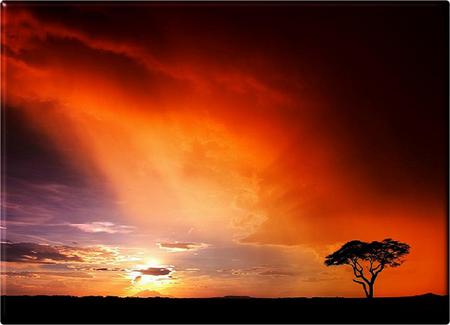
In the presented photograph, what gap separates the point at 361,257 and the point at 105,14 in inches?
947

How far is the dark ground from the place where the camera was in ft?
61.0

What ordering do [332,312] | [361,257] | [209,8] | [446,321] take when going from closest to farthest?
[446,321]
[209,8]
[332,312]
[361,257]

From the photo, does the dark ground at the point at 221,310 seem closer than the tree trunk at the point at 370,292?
Yes

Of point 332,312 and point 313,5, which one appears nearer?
point 313,5

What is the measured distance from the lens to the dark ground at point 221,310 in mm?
18594

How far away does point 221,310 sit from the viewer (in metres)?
20.9

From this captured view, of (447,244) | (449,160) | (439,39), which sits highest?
(439,39)

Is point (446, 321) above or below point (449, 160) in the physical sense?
below

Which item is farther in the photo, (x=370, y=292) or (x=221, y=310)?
(x=370, y=292)

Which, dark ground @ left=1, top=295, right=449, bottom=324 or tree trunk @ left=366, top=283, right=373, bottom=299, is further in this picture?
A: tree trunk @ left=366, top=283, right=373, bottom=299

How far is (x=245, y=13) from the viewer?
19.5 metres

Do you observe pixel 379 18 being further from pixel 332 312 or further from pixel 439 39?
pixel 332 312

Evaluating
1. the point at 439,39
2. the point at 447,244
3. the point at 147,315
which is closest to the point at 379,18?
the point at 439,39

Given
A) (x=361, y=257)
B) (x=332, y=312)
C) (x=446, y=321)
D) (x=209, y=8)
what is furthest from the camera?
(x=361, y=257)
